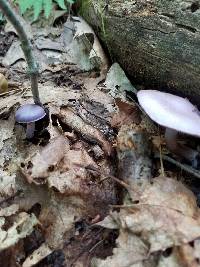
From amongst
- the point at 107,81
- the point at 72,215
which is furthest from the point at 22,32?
the point at 72,215

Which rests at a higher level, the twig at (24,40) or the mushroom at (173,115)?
the twig at (24,40)

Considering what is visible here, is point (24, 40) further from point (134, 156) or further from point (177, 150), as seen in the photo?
point (177, 150)

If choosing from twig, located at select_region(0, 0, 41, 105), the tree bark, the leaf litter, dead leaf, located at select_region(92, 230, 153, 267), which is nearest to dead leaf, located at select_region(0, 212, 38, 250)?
the leaf litter

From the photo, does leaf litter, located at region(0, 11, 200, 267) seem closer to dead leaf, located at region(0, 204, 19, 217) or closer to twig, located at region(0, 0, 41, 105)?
dead leaf, located at region(0, 204, 19, 217)

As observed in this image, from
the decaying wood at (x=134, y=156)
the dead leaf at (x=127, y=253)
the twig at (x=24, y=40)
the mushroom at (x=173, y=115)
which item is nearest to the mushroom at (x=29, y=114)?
the twig at (x=24, y=40)

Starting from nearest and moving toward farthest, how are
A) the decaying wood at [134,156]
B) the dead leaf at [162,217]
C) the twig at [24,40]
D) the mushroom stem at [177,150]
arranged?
1. the dead leaf at [162,217]
2. the twig at [24,40]
3. the decaying wood at [134,156]
4. the mushroom stem at [177,150]

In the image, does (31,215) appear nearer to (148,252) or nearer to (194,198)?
(148,252)

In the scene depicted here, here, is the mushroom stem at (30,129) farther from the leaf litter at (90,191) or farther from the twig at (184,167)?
the twig at (184,167)
